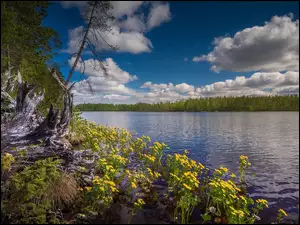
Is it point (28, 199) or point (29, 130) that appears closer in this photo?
point (28, 199)

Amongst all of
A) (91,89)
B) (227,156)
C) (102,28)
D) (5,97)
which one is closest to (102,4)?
(102,28)

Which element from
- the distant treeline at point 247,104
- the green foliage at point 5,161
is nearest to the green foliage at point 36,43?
the green foliage at point 5,161

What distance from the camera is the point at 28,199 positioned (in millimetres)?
4582

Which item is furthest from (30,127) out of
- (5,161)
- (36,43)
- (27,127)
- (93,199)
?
(36,43)

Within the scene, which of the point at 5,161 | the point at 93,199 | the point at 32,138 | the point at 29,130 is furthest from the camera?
the point at 29,130

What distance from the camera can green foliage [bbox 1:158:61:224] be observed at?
4439 mm

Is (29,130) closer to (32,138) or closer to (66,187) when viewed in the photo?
(32,138)

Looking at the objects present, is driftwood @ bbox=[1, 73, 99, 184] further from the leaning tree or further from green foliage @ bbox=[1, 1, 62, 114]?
green foliage @ bbox=[1, 1, 62, 114]

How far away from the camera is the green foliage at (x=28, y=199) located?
444cm

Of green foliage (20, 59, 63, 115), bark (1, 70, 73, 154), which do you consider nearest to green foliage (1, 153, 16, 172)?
bark (1, 70, 73, 154)

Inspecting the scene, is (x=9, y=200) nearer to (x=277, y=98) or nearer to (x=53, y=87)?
(x=53, y=87)

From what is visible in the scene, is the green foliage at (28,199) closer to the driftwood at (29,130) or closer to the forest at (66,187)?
the forest at (66,187)

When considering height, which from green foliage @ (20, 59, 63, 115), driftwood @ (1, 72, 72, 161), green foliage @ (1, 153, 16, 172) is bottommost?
green foliage @ (1, 153, 16, 172)

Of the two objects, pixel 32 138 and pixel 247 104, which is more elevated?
pixel 247 104
